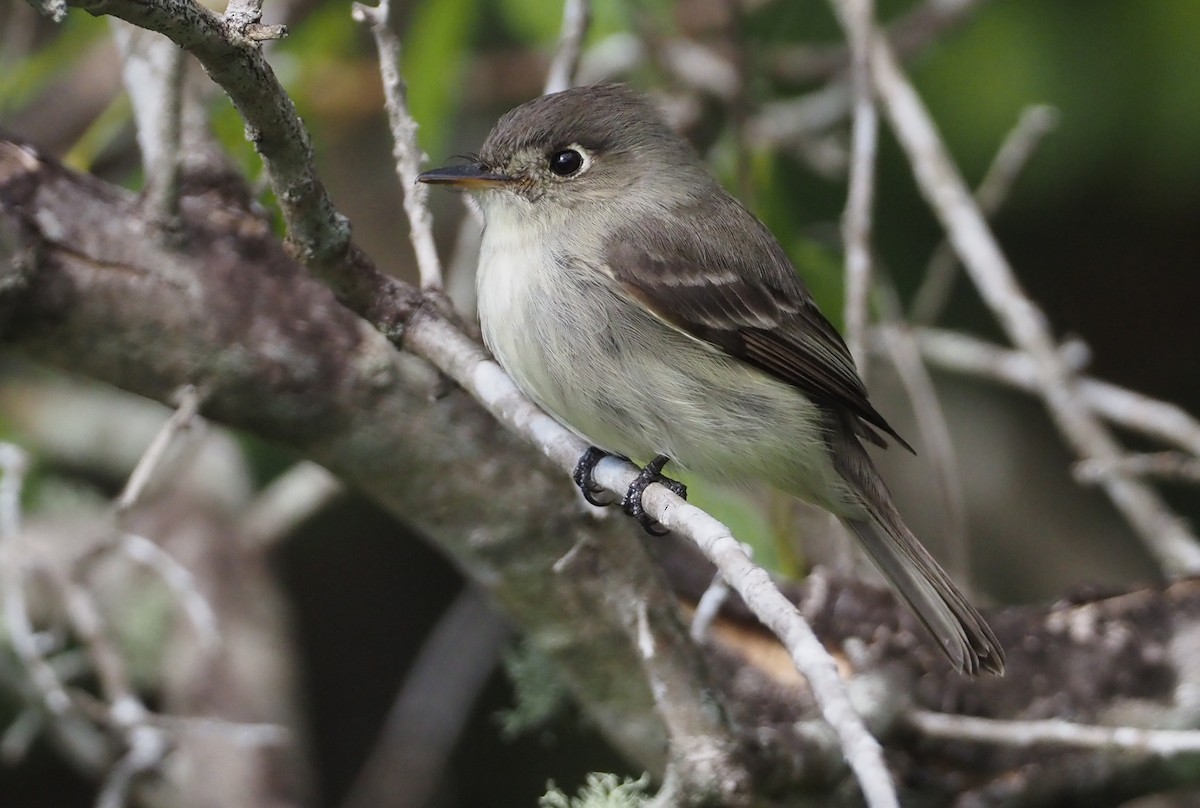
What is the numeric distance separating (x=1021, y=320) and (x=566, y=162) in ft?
4.80

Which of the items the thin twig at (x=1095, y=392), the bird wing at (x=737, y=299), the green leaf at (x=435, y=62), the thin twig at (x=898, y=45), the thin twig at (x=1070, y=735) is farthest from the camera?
the thin twig at (x=898, y=45)

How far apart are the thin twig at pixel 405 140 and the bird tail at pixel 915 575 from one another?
3.86 feet

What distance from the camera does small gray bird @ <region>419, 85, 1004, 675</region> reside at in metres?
2.99

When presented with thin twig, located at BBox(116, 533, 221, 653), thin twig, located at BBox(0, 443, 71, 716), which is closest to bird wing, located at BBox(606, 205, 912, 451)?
thin twig, located at BBox(116, 533, 221, 653)

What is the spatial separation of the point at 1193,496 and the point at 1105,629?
2.47 metres

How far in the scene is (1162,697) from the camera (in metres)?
3.32

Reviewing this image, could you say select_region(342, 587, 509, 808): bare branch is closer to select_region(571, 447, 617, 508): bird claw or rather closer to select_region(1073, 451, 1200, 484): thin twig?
select_region(571, 447, 617, 508): bird claw

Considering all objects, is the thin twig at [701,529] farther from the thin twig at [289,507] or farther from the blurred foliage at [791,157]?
the thin twig at [289,507]

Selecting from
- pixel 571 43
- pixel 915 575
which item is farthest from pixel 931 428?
pixel 571 43

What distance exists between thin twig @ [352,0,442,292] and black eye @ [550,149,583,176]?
1.73ft

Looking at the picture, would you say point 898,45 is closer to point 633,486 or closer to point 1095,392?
point 1095,392

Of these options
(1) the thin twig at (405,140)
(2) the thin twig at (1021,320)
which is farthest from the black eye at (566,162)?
(2) the thin twig at (1021,320)

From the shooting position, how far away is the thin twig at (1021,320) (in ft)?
12.4

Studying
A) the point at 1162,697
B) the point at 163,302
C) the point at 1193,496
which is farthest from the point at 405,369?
the point at 1193,496
